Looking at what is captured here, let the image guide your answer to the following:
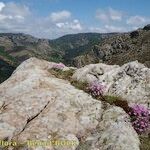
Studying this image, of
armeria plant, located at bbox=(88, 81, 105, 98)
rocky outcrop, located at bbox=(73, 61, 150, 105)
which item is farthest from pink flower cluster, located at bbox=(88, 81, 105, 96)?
rocky outcrop, located at bbox=(73, 61, 150, 105)

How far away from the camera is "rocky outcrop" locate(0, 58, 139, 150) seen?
18.3 metres

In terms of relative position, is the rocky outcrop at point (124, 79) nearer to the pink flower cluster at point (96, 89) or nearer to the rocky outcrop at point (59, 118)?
the pink flower cluster at point (96, 89)

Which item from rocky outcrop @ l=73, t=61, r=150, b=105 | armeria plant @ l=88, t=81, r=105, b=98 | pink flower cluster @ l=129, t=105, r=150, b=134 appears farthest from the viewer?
armeria plant @ l=88, t=81, r=105, b=98

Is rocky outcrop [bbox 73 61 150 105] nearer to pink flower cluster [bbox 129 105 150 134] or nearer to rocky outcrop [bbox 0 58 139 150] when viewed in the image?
pink flower cluster [bbox 129 105 150 134]

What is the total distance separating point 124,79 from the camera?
2430 cm

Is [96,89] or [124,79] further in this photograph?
[124,79]

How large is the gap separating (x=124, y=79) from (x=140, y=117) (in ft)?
15.5

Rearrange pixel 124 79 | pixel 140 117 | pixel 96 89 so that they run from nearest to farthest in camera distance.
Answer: pixel 140 117
pixel 96 89
pixel 124 79

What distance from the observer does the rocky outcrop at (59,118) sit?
60.0 ft

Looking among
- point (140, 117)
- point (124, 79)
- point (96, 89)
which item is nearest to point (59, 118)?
point (96, 89)

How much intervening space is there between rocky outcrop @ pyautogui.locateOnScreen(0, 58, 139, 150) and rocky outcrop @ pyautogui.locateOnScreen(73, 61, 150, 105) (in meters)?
2.24

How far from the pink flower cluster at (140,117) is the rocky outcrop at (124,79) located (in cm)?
122

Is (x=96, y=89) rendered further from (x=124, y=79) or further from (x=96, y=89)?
(x=124, y=79)

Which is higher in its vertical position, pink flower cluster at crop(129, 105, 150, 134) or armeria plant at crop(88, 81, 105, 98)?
armeria plant at crop(88, 81, 105, 98)
